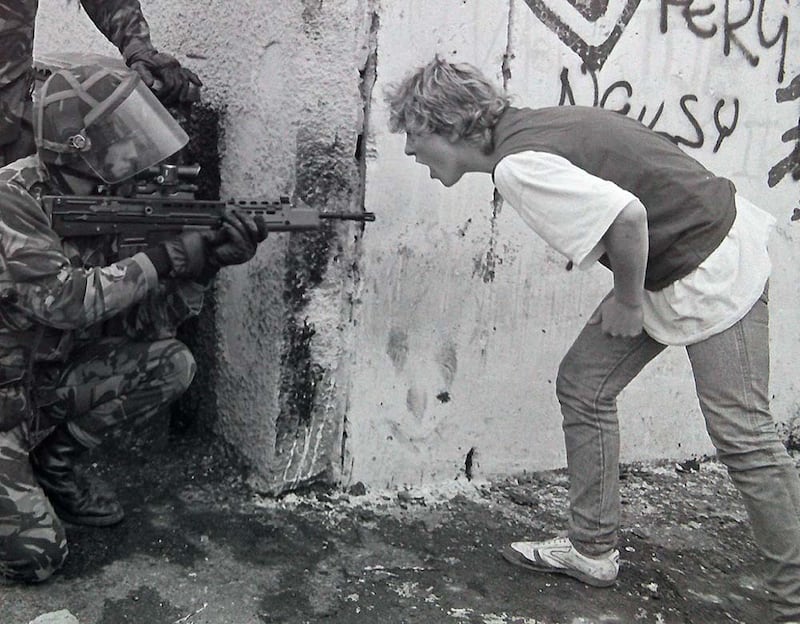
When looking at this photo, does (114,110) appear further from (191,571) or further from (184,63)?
(191,571)

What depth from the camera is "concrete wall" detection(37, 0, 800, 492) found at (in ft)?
9.57

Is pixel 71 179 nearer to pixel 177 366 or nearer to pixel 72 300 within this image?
pixel 72 300

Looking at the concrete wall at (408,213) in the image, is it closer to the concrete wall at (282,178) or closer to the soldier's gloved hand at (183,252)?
the concrete wall at (282,178)

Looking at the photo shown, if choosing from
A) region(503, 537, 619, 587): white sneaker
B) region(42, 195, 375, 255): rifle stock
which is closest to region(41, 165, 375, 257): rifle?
region(42, 195, 375, 255): rifle stock

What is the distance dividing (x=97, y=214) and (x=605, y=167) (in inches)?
54.4

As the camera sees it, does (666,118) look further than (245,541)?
Yes

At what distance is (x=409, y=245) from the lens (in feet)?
10.1

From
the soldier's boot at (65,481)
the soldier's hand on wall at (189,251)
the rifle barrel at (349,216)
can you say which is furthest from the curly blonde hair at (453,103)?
the soldier's boot at (65,481)

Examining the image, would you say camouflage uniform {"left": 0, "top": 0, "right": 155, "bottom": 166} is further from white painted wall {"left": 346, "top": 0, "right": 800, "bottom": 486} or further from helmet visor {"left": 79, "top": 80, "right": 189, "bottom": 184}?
white painted wall {"left": 346, "top": 0, "right": 800, "bottom": 486}

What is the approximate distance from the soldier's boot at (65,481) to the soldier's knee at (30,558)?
0.31 m

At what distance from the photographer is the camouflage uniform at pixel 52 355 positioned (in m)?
2.36

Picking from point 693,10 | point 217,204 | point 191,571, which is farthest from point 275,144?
point 693,10

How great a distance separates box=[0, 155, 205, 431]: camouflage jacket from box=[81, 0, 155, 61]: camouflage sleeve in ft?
2.06

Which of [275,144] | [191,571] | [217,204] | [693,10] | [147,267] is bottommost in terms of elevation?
[191,571]
